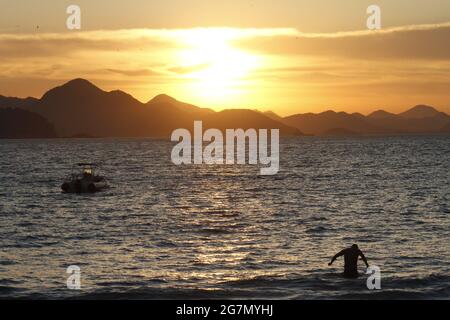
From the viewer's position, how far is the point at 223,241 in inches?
1818

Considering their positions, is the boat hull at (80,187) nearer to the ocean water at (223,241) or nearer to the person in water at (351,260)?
the ocean water at (223,241)

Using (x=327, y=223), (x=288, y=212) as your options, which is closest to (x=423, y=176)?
(x=288, y=212)

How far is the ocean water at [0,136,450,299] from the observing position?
31.6m

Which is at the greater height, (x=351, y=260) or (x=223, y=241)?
(x=351, y=260)

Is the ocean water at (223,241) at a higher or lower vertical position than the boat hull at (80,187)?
lower

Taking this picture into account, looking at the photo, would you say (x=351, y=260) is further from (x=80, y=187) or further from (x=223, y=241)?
(x=80, y=187)

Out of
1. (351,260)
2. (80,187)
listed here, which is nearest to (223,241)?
(351,260)

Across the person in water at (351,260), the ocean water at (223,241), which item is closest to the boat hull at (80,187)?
the ocean water at (223,241)

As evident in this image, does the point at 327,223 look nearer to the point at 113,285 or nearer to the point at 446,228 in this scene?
the point at 446,228

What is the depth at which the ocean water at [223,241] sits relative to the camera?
3164 cm

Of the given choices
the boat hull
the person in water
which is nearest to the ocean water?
the person in water

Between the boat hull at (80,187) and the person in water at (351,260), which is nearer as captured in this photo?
the person in water at (351,260)

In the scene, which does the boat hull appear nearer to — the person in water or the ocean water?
the ocean water

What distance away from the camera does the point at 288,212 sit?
213 feet
